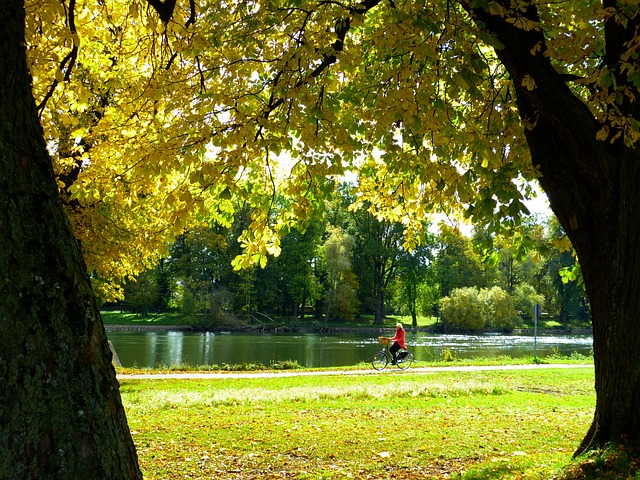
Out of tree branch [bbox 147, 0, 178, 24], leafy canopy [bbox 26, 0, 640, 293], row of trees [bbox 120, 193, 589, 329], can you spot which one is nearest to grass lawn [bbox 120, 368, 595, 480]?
leafy canopy [bbox 26, 0, 640, 293]

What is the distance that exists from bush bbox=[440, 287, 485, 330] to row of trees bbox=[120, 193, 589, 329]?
0.13 meters

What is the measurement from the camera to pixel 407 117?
5355 mm

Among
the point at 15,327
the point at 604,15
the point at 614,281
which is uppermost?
the point at 604,15

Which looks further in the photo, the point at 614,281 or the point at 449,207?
the point at 449,207

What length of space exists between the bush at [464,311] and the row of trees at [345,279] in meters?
0.13

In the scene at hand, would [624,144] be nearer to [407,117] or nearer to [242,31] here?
[407,117]

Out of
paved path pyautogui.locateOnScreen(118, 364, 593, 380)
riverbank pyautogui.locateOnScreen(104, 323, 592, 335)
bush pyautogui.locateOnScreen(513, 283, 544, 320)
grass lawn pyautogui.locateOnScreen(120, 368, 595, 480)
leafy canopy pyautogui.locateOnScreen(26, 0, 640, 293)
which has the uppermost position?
leafy canopy pyautogui.locateOnScreen(26, 0, 640, 293)

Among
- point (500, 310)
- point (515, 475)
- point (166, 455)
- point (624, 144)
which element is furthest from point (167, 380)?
point (500, 310)

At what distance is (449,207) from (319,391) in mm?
4839

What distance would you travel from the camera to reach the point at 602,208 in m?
5.05

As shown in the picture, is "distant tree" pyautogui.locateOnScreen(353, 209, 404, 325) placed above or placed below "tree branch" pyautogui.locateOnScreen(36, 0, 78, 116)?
above

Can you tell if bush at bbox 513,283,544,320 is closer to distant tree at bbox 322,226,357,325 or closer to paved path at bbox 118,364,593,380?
distant tree at bbox 322,226,357,325

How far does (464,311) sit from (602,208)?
171 ft

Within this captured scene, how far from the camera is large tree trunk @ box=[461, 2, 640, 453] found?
16.2ft
